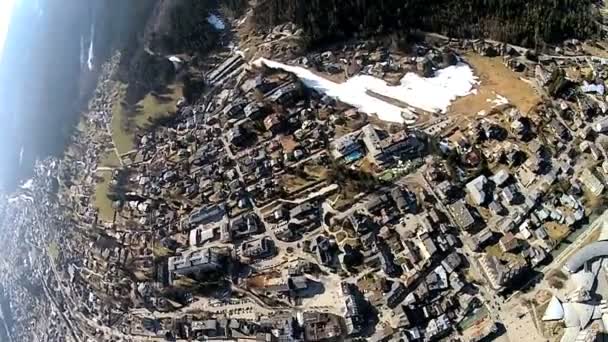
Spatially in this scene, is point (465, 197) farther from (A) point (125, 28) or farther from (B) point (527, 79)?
(A) point (125, 28)

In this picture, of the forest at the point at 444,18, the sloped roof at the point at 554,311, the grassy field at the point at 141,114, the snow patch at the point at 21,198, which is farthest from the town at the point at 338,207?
the snow patch at the point at 21,198

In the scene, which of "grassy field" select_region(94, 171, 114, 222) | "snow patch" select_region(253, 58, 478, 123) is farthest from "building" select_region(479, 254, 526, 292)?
"grassy field" select_region(94, 171, 114, 222)

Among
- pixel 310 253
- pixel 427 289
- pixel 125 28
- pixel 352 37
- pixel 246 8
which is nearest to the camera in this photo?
pixel 427 289

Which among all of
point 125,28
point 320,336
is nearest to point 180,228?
point 320,336

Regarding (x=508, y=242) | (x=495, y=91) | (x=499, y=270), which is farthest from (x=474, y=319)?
(x=495, y=91)

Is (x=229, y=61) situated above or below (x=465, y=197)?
above

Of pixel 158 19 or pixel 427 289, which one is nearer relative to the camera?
pixel 427 289

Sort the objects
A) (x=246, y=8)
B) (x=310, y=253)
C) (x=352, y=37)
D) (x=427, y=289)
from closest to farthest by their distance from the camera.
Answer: (x=427, y=289), (x=310, y=253), (x=352, y=37), (x=246, y=8)
